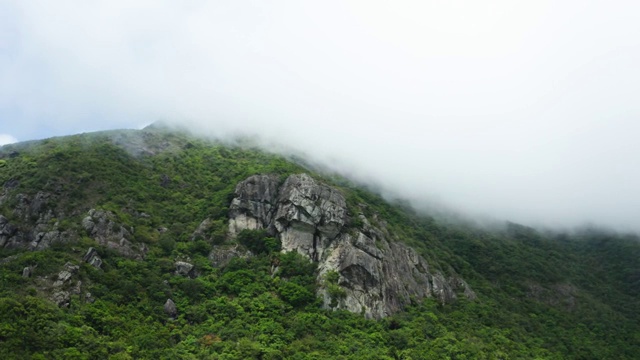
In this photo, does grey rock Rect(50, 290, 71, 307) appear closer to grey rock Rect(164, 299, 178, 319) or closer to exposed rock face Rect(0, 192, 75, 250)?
exposed rock face Rect(0, 192, 75, 250)

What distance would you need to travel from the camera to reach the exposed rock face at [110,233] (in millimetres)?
85125

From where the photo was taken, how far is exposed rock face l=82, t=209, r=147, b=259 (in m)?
85.1

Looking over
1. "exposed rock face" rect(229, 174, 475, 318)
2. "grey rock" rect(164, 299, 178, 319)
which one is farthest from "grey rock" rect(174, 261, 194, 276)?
"exposed rock face" rect(229, 174, 475, 318)

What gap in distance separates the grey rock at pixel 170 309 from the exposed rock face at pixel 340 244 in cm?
2413

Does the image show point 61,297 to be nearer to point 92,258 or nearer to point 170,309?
point 92,258

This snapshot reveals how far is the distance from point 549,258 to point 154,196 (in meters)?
103

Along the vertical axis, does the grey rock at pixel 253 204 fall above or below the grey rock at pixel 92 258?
above

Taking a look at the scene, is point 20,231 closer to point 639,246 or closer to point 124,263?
point 124,263

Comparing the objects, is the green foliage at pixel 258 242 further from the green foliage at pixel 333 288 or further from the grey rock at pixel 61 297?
the grey rock at pixel 61 297

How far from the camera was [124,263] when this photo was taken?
82.1 meters

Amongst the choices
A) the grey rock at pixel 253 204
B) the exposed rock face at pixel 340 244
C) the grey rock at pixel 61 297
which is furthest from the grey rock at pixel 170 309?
the exposed rock face at pixel 340 244

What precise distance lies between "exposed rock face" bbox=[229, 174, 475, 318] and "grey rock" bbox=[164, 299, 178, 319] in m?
24.1

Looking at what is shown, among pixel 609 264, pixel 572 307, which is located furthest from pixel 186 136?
pixel 609 264

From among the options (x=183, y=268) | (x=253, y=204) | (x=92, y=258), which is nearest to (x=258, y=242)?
(x=253, y=204)
